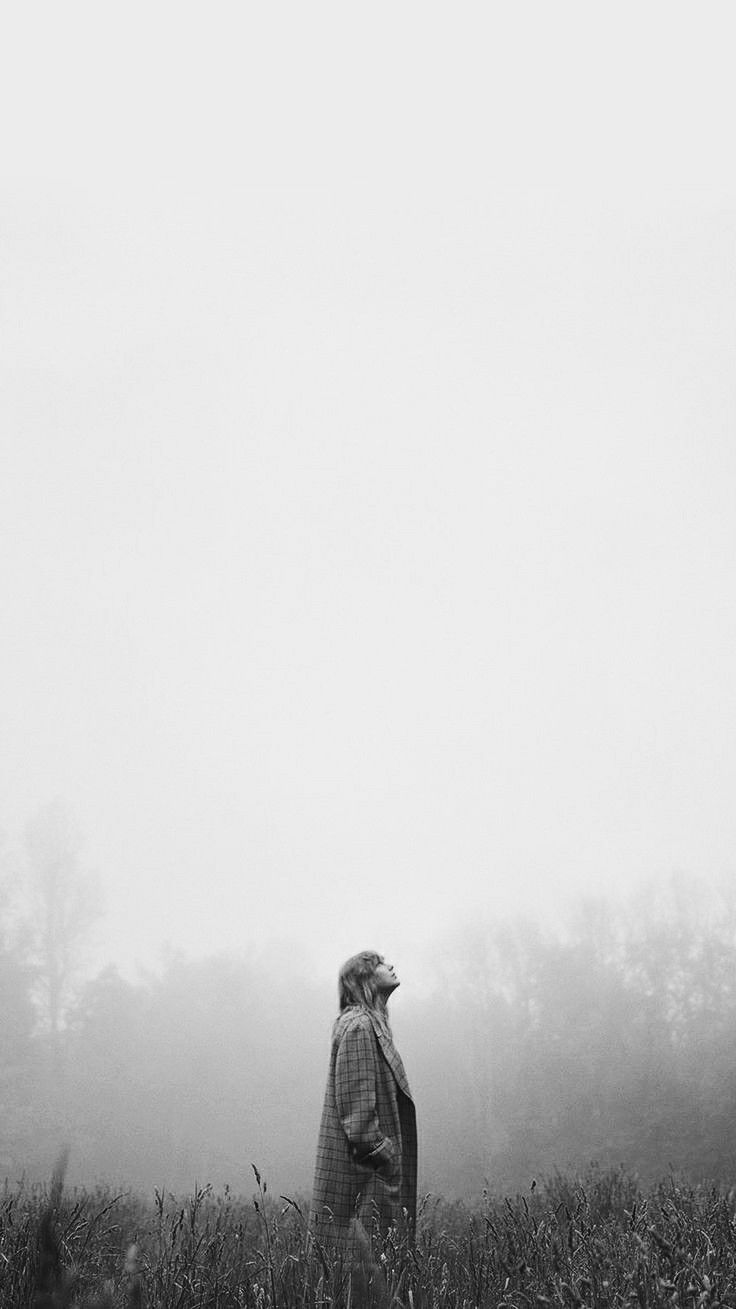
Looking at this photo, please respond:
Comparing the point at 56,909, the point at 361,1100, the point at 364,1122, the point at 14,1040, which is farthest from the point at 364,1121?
the point at 56,909

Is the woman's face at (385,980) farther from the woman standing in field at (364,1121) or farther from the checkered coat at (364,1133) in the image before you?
the checkered coat at (364,1133)

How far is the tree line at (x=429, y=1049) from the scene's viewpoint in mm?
24438

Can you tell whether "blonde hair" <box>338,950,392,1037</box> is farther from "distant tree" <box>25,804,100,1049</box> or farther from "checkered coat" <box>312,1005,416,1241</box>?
"distant tree" <box>25,804,100,1049</box>

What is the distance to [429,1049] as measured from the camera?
33781 millimetres

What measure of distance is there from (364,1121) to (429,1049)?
32.2 metres

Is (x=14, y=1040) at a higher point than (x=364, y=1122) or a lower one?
higher

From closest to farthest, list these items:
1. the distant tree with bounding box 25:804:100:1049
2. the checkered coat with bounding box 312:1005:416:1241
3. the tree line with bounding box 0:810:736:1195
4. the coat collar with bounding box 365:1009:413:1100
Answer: the checkered coat with bounding box 312:1005:416:1241
the coat collar with bounding box 365:1009:413:1100
the tree line with bounding box 0:810:736:1195
the distant tree with bounding box 25:804:100:1049

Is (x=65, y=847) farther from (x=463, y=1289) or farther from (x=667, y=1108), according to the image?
(x=463, y=1289)

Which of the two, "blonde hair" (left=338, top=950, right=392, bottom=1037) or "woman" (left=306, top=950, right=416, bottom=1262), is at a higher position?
"blonde hair" (left=338, top=950, right=392, bottom=1037)

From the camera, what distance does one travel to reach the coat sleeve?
4.75 metres

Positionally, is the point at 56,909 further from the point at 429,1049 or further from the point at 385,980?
the point at 385,980

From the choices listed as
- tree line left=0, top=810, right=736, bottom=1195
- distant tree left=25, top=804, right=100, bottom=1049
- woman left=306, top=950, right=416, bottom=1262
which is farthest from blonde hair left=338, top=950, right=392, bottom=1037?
distant tree left=25, top=804, right=100, bottom=1049

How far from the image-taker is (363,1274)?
184 cm

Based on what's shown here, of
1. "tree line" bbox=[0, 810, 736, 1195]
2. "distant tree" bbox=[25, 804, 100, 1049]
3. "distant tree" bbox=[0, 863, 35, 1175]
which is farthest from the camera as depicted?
"distant tree" bbox=[25, 804, 100, 1049]
